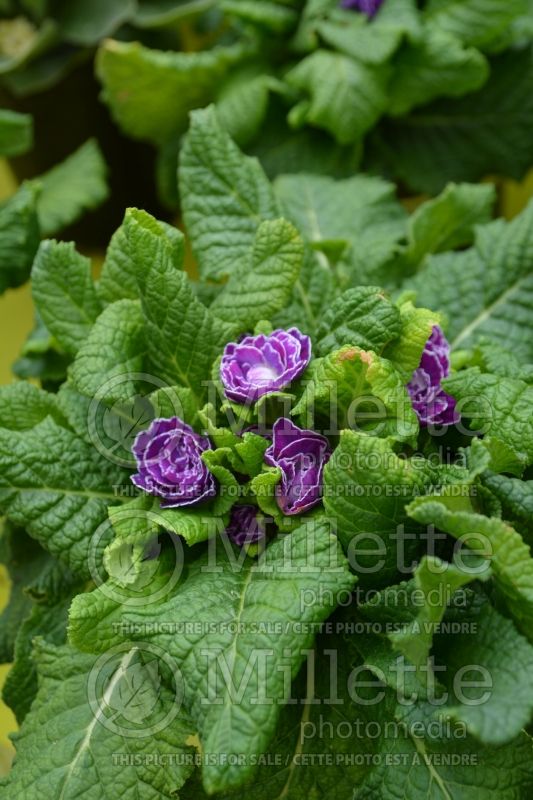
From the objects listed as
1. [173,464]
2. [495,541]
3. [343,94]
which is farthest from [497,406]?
[343,94]

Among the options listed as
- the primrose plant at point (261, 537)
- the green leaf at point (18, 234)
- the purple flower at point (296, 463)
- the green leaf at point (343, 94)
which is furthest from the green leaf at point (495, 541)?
the green leaf at point (343, 94)

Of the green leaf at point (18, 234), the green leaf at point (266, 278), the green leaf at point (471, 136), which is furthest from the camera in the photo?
the green leaf at point (471, 136)

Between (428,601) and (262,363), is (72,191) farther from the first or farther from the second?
(428,601)

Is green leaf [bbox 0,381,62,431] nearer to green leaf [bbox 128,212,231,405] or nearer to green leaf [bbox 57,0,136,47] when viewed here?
green leaf [bbox 128,212,231,405]

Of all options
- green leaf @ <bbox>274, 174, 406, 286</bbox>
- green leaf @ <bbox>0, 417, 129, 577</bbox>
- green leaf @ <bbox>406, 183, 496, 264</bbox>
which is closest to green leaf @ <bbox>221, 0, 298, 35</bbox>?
green leaf @ <bbox>274, 174, 406, 286</bbox>

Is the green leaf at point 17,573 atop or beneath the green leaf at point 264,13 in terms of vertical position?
beneath

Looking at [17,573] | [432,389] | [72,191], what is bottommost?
[17,573]

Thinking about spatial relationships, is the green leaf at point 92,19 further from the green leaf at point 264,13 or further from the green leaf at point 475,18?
the green leaf at point 475,18

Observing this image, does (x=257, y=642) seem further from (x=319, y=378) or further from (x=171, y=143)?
(x=171, y=143)
